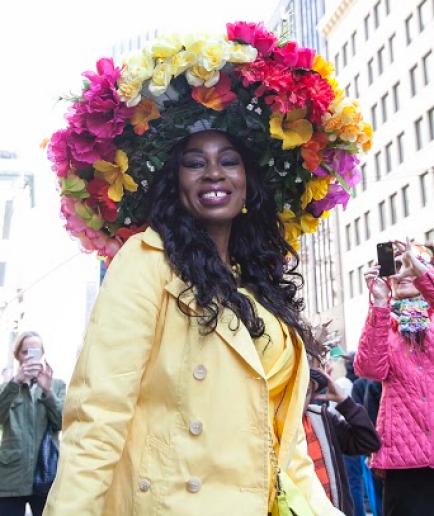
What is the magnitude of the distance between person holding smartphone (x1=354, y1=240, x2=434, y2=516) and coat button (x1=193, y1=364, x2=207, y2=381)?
2.28 metres

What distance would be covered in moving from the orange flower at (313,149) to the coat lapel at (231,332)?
0.89 metres

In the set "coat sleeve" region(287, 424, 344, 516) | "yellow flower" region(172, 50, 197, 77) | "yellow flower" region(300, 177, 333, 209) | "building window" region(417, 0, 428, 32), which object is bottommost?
"coat sleeve" region(287, 424, 344, 516)

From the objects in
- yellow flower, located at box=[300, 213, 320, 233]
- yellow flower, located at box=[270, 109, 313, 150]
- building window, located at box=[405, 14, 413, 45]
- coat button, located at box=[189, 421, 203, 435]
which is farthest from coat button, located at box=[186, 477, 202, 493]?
building window, located at box=[405, 14, 413, 45]

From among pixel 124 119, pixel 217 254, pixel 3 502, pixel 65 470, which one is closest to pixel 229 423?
pixel 65 470

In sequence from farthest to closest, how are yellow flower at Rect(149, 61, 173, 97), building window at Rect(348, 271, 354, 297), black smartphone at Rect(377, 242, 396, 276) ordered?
building window at Rect(348, 271, 354, 297) → black smartphone at Rect(377, 242, 396, 276) → yellow flower at Rect(149, 61, 173, 97)

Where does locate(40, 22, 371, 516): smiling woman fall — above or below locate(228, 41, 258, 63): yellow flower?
below

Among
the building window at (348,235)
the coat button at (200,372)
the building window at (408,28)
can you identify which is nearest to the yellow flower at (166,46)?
the coat button at (200,372)

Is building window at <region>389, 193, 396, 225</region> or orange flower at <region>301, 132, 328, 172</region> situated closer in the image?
orange flower at <region>301, 132, 328, 172</region>

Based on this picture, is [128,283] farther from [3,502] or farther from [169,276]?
[3,502]

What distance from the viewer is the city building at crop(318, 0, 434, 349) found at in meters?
34.9

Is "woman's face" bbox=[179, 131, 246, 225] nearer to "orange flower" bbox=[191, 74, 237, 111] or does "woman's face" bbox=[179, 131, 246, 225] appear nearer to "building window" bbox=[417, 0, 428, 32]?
"orange flower" bbox=[191, 74, 237, 111]

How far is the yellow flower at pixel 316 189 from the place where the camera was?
2.81m

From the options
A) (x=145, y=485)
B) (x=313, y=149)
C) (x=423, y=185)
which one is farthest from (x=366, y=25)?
(x=145, y=485)

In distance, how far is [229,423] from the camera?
1.85m
